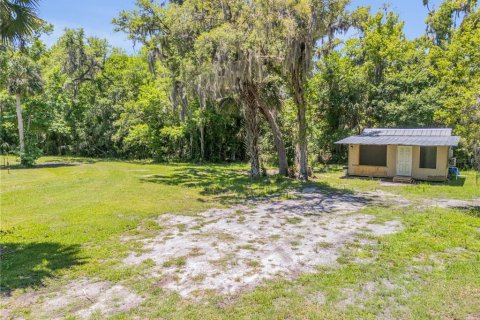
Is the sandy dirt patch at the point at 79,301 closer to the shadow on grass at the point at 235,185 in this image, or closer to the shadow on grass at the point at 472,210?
the shadow on grass at the point at 235,185

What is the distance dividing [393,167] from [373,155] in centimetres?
118

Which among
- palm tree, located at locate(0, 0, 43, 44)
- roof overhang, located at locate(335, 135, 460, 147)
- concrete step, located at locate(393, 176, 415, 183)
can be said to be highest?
palm tree, located at locate(0, 0, 43, 44)

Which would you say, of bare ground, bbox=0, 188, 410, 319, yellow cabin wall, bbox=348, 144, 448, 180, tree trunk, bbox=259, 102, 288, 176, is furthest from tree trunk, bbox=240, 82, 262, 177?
bare ground, bbox=0, 188, 410, 319

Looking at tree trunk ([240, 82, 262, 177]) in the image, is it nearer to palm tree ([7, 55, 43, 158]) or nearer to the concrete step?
the concrete step

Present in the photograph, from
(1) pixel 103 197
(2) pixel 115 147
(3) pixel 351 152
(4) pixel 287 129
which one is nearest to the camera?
(1) pixel 103 197

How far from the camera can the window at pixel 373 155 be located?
53.3 feet

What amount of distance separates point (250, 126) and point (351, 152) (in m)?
5.27

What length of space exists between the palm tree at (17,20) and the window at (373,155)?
14.4m

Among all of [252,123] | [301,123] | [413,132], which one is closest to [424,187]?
[413,132]

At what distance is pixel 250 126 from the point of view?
1527 cm

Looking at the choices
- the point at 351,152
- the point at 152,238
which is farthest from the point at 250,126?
the point at 152,238

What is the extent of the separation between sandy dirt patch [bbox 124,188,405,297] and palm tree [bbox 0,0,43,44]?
15.8 ft

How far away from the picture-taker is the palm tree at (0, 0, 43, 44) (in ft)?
20.8

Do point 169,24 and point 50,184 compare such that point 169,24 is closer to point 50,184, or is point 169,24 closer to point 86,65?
point 50,184
